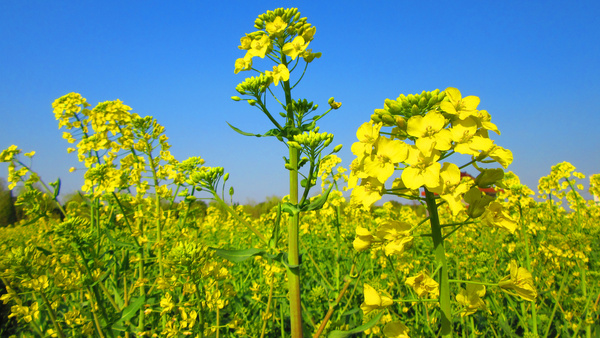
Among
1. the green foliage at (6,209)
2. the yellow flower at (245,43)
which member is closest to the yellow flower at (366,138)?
the yellow flower at (245,43)

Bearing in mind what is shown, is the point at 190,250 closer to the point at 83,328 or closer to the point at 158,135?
the point at 83,328

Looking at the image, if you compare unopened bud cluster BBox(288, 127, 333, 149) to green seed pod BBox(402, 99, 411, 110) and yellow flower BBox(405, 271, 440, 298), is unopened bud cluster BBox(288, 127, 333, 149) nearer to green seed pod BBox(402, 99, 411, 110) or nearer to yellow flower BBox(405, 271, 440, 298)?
green seed pod BBox(402, 99, 411, 110)

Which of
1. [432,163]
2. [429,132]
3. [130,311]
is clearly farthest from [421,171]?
[130,311]

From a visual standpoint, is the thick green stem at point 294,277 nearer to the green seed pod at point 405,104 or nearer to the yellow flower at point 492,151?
the green seed pod at point 405,104

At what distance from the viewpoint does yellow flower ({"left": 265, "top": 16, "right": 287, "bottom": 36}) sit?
6.31 ft

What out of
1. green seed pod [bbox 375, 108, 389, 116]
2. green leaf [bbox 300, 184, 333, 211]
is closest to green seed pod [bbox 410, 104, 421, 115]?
green seed pod [bbox 375, 108, 389, 116]

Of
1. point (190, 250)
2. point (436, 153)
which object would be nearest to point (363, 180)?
point (436, 153)

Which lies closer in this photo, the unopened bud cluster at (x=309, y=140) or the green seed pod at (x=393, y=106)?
the green seed pod at (x=393, y=106)

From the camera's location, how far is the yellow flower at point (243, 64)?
1.98m

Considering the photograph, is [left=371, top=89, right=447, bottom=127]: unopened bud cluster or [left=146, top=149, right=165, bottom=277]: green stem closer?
[left=371, top=89, right=447, bottom=127]: unopened bud cluster

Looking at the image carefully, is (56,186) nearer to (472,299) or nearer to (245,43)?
(245,43)

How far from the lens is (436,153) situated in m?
1.27

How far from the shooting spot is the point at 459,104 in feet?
4.48

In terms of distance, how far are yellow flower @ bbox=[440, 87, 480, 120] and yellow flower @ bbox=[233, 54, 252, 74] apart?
3.68ft
